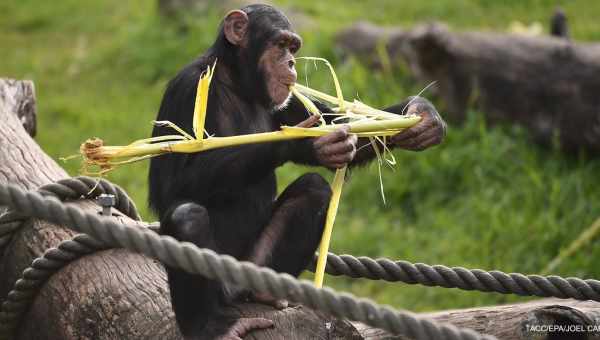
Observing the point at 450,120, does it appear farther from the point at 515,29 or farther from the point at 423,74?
the point at 515,29

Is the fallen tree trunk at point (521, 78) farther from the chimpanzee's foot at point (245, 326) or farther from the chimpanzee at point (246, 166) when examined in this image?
the chimpanzee's foot at point (245, 326)

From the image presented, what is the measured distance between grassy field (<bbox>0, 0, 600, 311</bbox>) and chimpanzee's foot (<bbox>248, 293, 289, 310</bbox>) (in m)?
2.37

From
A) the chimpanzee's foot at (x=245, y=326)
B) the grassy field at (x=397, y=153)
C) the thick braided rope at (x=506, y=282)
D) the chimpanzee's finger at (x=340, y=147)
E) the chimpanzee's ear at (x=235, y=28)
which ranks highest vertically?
the chimpanzee's ear at (x=235, y=28)

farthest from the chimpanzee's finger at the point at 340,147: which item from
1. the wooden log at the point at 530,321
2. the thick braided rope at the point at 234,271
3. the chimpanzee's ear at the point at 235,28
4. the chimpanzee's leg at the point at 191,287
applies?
the chimpanzee's ear at the point at 235,28

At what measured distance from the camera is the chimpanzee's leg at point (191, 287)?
13.0ft

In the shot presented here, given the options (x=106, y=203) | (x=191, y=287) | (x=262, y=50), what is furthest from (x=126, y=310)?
(x=262, y=50)

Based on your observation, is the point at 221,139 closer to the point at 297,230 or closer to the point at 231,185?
the point at 231,185

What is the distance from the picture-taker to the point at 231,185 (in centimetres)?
436

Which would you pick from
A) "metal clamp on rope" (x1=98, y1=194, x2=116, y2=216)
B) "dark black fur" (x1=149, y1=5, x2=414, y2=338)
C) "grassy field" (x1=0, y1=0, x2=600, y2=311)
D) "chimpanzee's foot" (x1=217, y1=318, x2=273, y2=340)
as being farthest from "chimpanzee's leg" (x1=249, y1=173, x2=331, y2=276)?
"grassy field" (x1=0, y1=0, x2=600, y2=311)

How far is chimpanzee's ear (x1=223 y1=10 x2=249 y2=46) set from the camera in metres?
4.76

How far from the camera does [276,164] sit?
430cm

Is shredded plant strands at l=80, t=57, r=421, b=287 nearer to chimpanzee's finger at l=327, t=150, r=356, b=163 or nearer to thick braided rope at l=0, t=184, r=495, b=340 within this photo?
chimpanzee's finger at l=327, t=150, r=356, b=163

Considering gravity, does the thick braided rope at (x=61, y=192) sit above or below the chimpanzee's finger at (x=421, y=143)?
below

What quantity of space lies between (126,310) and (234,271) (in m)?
1.10
